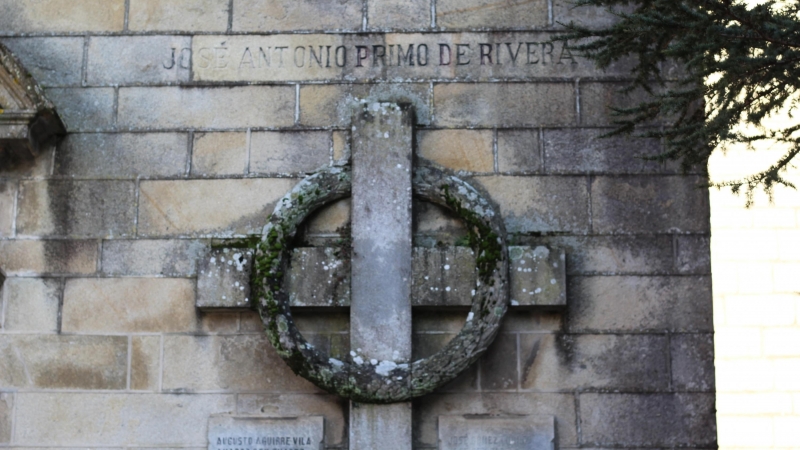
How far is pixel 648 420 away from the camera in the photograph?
18.4 feet

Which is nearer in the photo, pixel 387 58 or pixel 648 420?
pixel 648 420

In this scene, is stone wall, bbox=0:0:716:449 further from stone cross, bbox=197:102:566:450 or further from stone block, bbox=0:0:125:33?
stone cross, bbox=197:102:566:450

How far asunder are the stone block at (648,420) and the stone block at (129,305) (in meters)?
2.26

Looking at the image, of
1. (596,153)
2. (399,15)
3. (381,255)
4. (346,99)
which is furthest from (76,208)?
(596,153)

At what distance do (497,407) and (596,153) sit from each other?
5.07ft

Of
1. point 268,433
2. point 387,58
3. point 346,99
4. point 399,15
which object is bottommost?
point 268,433

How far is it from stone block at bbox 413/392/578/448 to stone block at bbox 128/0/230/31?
8.24 ft

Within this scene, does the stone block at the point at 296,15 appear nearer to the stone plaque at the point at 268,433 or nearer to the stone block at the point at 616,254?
the stone block at the point at 616,254

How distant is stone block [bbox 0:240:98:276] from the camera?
5.86 meters

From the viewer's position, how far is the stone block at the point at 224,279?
18.6 feet

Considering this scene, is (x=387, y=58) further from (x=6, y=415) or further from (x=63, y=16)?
(x=6, y=415)

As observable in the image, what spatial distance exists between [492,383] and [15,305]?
2702 mm

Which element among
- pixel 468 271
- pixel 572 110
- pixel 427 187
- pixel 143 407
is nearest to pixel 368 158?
pixel 427 187

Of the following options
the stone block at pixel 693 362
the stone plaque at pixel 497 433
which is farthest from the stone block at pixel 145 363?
the stone block at pixel 693 362
